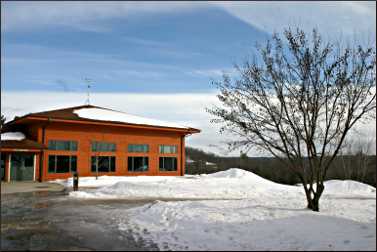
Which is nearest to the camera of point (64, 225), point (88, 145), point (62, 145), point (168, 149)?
point (64, 225)

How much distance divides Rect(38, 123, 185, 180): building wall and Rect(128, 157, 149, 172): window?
0.36 meters

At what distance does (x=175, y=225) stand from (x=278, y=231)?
3.06 metres

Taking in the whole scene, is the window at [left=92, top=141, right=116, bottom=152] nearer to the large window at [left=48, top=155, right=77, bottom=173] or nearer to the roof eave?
the roof eave

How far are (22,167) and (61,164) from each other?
2.88 m

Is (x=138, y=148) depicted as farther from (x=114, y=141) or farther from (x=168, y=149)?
(x=168, y=149)

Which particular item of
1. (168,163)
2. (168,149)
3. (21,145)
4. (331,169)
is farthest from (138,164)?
(331,169)

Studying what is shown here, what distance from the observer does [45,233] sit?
10.4 metres

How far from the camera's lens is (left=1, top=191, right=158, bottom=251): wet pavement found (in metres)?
9.02

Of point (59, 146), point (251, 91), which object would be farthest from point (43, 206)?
point (59, 146)

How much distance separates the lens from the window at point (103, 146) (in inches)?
1302

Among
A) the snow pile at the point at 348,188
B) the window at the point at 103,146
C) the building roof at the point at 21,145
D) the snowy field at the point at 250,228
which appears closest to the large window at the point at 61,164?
the building roof at the point at 21,145

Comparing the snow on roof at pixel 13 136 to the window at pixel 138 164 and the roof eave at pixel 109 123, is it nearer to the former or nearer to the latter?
the roof eave at pixel 109 123

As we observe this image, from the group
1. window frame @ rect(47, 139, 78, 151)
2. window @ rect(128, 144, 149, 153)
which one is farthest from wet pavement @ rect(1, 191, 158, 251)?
window @ rect(128, 144, 149, 153)

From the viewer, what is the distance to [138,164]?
1405 inches
